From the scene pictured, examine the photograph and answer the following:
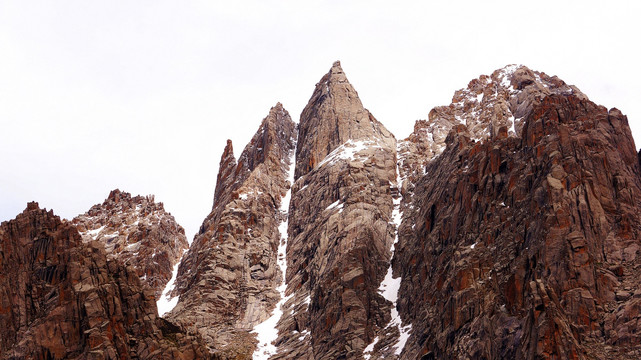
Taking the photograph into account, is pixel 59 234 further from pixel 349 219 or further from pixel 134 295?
pixel 349 219

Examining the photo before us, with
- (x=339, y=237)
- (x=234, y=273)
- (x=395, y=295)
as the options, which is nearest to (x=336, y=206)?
(x=339, y=237)

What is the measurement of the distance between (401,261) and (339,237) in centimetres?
1563

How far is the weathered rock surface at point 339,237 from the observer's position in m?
130

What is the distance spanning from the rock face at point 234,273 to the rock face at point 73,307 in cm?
2252

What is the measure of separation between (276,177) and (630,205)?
359ft

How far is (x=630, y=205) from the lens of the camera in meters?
101

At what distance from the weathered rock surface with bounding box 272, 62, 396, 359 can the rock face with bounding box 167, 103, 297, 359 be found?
4.97 m

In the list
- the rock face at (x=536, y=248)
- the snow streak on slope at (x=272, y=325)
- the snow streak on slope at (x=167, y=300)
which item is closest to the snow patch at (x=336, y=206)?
the snow streak on slope at (x=272, y=325)

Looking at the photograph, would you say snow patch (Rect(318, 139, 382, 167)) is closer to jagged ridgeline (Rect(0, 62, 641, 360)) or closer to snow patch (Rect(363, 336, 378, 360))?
jagged ridgeline (Rect(0, 62, 641, 360))

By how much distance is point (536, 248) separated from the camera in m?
94.8

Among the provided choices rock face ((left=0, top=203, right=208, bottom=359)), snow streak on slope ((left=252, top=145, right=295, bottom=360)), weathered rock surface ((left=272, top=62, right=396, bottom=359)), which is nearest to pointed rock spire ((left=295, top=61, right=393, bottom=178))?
weathered rock surface ((left=272, top=62, right=396, bottom=359))

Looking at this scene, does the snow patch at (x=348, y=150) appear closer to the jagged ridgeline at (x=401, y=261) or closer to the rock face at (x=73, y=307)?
the jagged ridgeline at (x=401, y=261)

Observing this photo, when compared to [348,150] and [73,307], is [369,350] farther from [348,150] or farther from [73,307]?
[348,150]

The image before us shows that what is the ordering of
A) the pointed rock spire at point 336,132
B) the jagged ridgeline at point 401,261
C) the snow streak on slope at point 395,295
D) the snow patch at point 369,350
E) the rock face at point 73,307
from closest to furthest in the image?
the jagged ridgeline at point 401,261 → the rock face at point 73,307 → the snow streak on slope at point 395,295 → the snow patch at point 369,350 → the pointed rock spire at point 336,132
